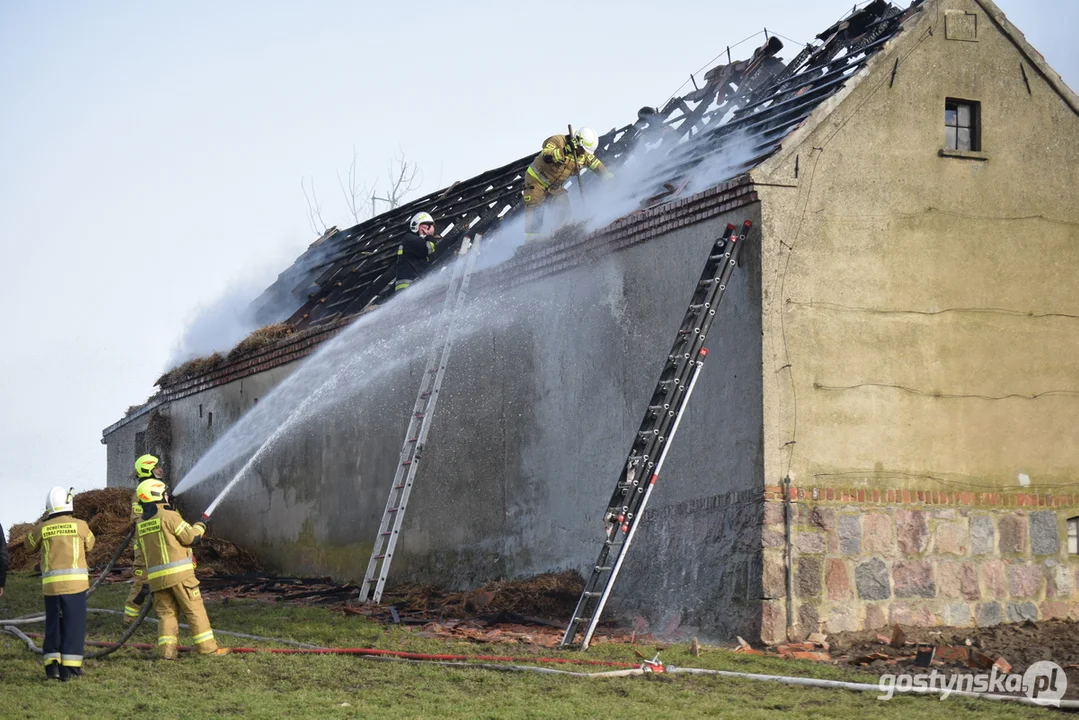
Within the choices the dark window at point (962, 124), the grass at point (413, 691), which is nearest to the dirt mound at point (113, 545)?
the grass at point (413, 691)

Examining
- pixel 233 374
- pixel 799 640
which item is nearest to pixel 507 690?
pixel 799 640

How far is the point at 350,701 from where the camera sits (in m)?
9.56

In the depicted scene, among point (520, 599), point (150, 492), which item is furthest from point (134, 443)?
point (150, 492)

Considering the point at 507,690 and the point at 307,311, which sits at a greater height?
the point at 307,311

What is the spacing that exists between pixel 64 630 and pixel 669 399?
533cm

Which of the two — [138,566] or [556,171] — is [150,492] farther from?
[556,171]

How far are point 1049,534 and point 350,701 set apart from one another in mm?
7113

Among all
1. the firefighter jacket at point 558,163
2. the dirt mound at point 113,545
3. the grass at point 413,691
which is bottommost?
the grass at point 413,691

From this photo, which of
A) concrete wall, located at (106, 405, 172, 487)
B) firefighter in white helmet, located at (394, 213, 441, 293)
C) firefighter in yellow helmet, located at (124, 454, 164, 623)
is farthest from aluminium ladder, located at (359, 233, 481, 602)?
concrete wall, located at (106, 405, 172, 487)

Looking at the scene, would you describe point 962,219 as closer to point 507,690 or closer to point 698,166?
point 698,166

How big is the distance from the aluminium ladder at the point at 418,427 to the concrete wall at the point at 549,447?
0.26 m

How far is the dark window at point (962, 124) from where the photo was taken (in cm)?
1376

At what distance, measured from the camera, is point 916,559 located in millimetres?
12648

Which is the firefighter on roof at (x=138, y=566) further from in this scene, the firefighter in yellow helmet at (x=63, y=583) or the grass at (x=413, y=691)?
the grass at (x=413, y=691)
